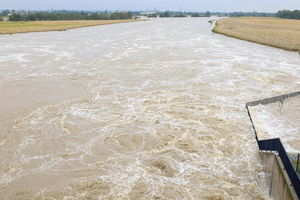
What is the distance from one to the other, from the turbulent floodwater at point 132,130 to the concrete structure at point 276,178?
24cm

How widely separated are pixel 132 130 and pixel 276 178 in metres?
5.41

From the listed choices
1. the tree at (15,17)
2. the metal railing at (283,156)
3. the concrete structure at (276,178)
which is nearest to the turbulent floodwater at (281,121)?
the metal railing at (283,156)

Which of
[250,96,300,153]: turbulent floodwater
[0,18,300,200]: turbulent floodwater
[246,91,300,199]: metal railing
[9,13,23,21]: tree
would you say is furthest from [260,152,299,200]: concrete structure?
[9,13,23,21]: tree

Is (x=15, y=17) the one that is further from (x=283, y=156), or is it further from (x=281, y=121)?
(x=283, y=156)

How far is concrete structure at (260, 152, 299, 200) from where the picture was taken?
591 cm

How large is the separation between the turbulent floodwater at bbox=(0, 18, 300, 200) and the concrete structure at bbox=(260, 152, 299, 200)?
240mm

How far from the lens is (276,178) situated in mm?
6906

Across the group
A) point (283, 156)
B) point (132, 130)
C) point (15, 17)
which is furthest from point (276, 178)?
point (15, 17)

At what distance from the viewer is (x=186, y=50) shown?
96.0 feet

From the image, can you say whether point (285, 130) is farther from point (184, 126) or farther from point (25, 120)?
point (25, 120)

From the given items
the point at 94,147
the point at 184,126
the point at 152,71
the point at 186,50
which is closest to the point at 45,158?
the point at 94,147

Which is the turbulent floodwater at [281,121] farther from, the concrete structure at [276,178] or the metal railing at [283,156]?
the concrete structure at [276,178]

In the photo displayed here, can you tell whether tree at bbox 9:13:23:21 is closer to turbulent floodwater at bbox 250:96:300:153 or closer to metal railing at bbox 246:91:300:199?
turbulent floodwater at bbox 250:96:300:153

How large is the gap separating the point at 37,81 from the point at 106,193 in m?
12.0
